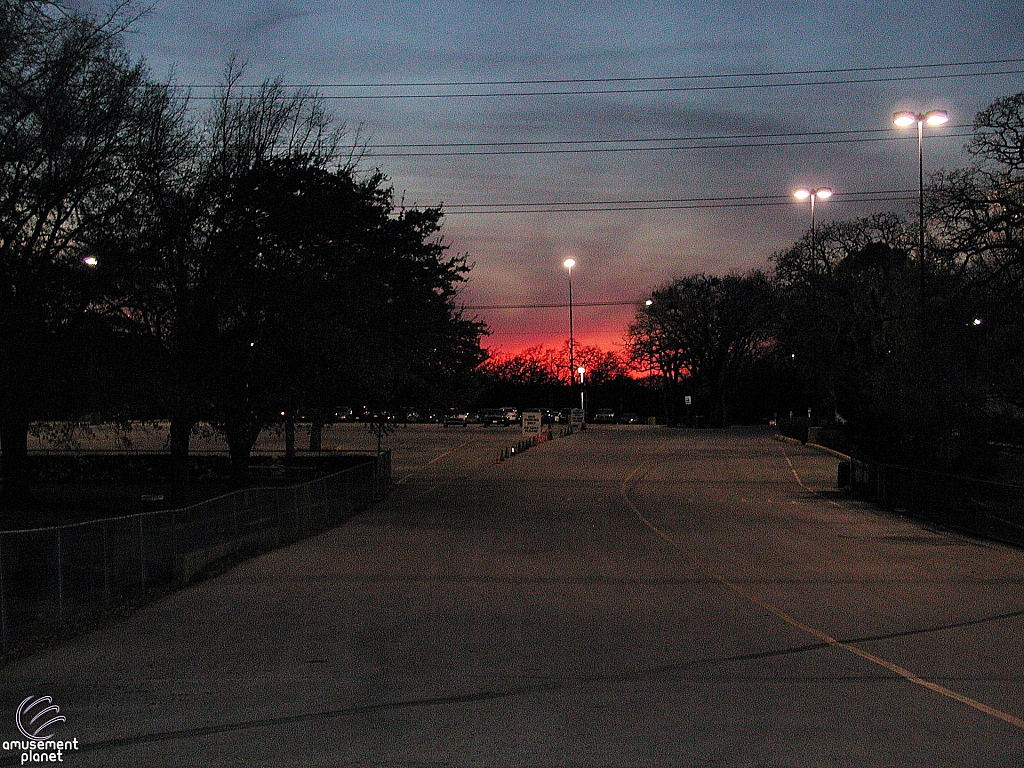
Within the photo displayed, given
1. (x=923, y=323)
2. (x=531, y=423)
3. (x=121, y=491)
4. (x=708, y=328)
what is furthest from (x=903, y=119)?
(x=708, y=328)

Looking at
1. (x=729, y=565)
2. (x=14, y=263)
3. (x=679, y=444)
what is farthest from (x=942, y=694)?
(x=679, y=444)

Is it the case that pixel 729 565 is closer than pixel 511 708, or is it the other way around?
pixel 511 708

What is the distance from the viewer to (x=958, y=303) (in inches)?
1047

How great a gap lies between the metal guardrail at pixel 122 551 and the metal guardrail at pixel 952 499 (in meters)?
14.6

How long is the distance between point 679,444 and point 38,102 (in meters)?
53.0

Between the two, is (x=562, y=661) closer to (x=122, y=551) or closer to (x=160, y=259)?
(x=122, y=551)

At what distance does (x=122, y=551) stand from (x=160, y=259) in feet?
23.0

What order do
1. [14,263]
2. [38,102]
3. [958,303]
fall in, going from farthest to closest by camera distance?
[958,303] < [14,263] < [38,102]

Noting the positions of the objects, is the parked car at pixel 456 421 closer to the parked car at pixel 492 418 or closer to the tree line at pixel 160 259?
the parked car at pixel 492 418

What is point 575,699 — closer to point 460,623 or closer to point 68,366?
point 460,623

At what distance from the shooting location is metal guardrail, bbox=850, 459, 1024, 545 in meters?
21.8

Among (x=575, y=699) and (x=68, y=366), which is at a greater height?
(x=68, y=366)

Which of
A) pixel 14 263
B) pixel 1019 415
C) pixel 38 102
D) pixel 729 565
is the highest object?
pixel 38 102

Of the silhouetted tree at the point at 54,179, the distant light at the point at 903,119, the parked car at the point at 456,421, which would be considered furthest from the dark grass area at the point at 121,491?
the parked car at the point at 456,421
